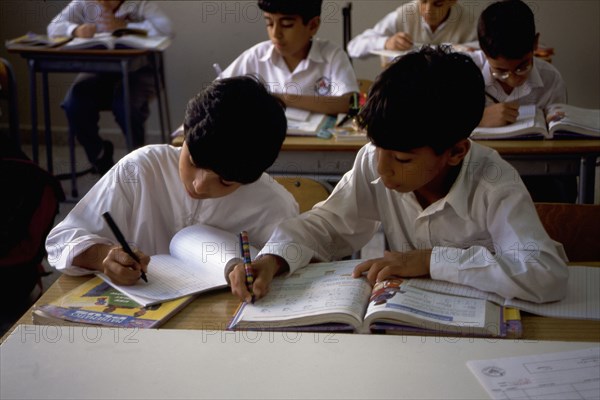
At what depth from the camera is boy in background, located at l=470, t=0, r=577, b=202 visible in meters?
2.77

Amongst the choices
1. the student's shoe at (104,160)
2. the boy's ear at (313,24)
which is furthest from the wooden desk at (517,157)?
the student's shoe at (104,160)

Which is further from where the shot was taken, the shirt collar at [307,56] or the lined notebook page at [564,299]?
the shirt collar at [307,56]

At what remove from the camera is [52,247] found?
1.58m

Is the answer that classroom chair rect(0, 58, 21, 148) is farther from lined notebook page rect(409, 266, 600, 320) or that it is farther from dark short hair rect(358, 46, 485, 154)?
lined notebook page rect(409, 266, 600, 320)

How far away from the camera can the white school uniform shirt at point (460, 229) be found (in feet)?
4.49

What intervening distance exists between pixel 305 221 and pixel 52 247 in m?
0.53

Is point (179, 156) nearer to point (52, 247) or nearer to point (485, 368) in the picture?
point (52, 247)

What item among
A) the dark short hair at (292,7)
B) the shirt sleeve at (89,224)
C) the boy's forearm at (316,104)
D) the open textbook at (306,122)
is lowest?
the open textbook at (306,122)

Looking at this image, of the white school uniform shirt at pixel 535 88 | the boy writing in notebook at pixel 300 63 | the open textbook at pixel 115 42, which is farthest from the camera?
the open textbook at pixel 115 42

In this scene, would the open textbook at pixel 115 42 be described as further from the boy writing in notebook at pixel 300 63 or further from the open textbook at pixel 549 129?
the open textbook at pixel 549 129

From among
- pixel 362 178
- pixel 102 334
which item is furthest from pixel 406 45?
pixel 102 334

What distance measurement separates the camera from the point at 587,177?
254cm

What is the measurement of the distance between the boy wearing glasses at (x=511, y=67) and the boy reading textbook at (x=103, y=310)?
5.53 feet

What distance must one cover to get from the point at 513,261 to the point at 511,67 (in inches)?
63.5
